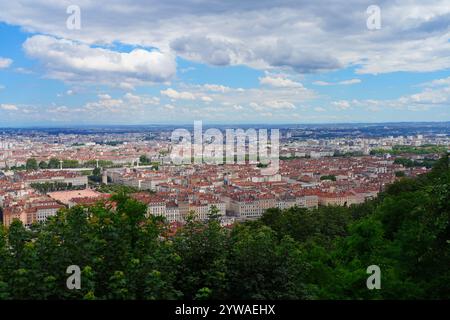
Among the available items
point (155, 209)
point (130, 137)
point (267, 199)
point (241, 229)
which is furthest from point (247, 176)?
point (130, 137)

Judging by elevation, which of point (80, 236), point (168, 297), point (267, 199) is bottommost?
point (267, 199)

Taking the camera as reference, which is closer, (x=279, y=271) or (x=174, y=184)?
(x=279, y=271)

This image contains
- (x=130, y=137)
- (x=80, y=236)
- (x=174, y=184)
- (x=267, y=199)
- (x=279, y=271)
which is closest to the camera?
(x=80, y=236)

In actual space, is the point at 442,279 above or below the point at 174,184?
above

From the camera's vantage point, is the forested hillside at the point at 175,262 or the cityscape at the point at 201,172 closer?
the forested hillside at the point at 175,262

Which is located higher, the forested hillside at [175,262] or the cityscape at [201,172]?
the forested hillside at [175,262]

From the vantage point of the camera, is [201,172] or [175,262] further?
[201,172]

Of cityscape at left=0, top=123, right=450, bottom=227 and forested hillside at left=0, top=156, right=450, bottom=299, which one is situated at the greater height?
forested hillside at left=0, top=156, right=450, bottom=299

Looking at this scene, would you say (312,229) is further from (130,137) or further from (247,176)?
(130,137)

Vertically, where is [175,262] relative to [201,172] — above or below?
above

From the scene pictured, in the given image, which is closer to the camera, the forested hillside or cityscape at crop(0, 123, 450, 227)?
the forested hillside
